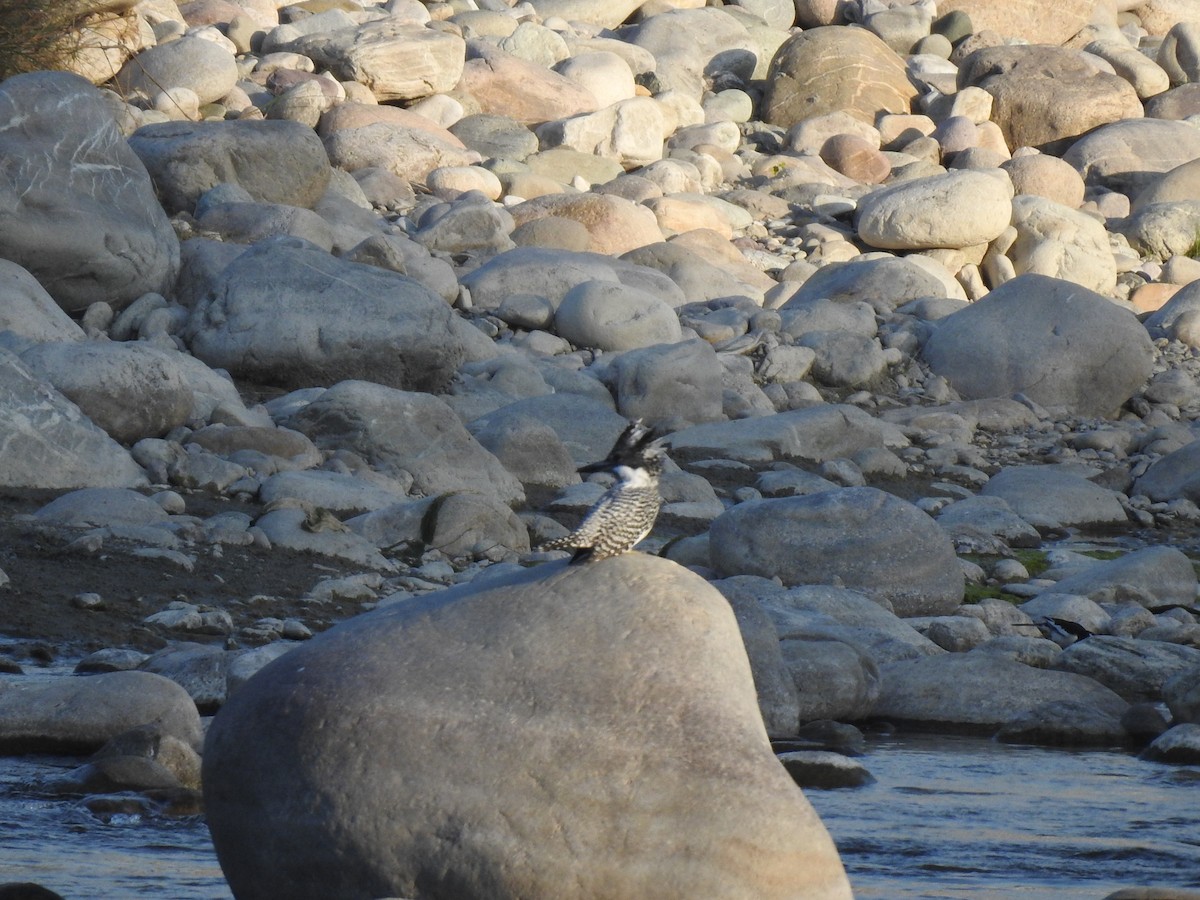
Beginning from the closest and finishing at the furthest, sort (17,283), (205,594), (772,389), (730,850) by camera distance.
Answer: (730,850) → (205,594) → (17,283) → (772,389)

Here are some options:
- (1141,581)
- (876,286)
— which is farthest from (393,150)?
(1141,581)

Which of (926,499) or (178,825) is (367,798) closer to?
(178,825)

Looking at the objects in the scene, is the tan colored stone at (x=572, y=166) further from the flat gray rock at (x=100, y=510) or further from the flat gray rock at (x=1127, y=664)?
the flat gray rock at (x=1127, y=664)

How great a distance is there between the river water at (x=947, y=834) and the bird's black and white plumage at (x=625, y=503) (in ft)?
5.66

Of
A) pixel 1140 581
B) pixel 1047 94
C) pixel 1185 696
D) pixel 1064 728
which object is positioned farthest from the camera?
pixel 1047 94

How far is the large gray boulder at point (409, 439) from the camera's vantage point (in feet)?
42.4

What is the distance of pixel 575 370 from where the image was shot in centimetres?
1705

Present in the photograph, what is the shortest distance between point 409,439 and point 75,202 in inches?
166

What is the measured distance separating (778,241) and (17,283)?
14.2m

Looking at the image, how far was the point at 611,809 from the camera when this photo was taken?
16.2 ft

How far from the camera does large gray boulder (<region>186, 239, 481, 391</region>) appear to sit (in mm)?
14891

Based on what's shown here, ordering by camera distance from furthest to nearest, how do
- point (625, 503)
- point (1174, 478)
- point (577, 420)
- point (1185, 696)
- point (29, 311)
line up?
point (1174, 478) < point (577, 420) < point (29, 311) < point (1185, 696) < point (625, 503)

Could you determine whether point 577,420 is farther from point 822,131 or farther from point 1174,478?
point 822,131

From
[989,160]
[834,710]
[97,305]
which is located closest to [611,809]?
[834,710]
